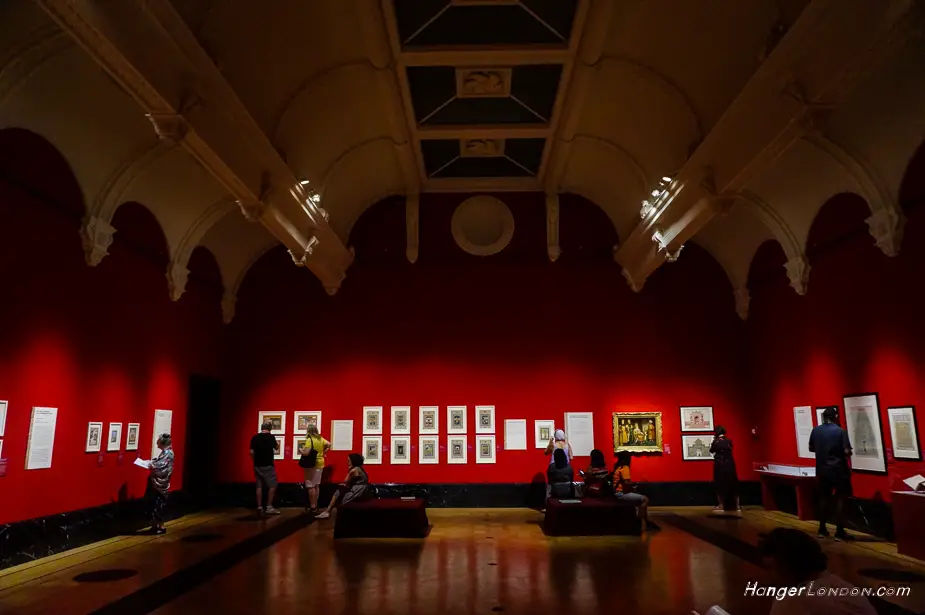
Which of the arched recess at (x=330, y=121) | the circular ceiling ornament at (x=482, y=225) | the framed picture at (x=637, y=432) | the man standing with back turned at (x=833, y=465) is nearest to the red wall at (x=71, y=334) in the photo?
the arched recess at (x=330, y=121)

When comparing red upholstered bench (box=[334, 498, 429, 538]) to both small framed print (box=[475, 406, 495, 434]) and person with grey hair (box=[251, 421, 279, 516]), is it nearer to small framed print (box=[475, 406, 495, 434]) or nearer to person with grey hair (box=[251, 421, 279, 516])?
person with grey hair (box=[251, 421, 279, 516])

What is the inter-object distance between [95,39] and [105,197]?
4264 millimetres

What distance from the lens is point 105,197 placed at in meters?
8.71

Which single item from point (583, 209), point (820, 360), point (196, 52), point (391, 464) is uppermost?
point (583, 209)

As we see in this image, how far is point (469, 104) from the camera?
1068 cm

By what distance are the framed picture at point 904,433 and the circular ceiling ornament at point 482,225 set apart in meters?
8.00

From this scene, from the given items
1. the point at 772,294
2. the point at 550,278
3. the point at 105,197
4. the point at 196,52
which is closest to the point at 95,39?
the point at 196,52

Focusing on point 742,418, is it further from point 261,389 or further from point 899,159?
point 261,389

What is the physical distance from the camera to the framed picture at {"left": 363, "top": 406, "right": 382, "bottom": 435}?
43.4 feet

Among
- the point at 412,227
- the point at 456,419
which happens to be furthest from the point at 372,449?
the point at 412,227

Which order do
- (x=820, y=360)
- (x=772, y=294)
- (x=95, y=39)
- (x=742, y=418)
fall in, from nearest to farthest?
(x=95, y=39) → (x=820, y=360) → (x=772, y=294) → (x=742, y=418)

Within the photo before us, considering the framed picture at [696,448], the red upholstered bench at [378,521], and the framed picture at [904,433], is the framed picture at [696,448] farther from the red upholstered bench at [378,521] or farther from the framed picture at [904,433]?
the red upholstered bench at [378,521]

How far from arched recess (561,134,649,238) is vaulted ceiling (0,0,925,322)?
76mm

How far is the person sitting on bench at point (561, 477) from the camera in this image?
→ 34.3 feet
